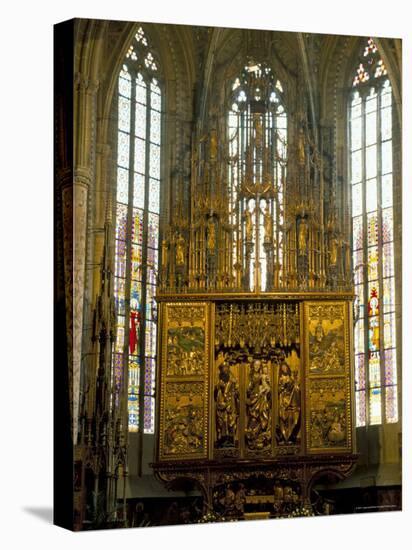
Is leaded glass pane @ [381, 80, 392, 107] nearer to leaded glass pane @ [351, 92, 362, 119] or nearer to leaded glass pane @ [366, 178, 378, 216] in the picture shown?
leaded glass pane @ [351, 92, 362, 119]

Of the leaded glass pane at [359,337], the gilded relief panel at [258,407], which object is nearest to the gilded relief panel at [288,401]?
the gilded relief panel at [258,407]

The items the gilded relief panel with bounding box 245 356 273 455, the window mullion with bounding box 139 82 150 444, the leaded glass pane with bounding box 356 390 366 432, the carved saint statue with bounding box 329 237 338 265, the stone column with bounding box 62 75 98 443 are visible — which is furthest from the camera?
the leaded glass pane with bounding box 356 390 366 432

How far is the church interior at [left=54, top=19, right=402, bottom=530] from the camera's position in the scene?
750 inches

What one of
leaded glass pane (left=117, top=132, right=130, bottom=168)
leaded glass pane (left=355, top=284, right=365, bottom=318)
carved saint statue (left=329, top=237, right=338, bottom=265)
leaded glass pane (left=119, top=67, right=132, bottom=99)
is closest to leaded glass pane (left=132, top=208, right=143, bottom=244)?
leaded glass pane (left=117, top=132, right=130, bottom=168)

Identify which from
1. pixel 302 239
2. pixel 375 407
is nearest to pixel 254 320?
pixel 302 239

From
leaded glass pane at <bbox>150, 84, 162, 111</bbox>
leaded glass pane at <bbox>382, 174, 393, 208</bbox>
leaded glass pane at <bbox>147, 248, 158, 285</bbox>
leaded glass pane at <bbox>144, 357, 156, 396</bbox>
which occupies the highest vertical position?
leaded glass pane at <bbox>150, 84, 162, 111</bbox>

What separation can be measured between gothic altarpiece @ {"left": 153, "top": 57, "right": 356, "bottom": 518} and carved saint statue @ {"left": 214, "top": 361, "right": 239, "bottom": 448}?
0.5 inches

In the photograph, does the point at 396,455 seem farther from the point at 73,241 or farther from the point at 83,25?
the point at 83,25

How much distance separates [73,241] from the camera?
18750 mm

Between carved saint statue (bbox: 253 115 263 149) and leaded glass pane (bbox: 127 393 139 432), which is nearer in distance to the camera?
leaded glass pane (bbox: 127 393 139 432)

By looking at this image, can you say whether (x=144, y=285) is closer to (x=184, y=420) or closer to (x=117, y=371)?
(x=117, y=371)

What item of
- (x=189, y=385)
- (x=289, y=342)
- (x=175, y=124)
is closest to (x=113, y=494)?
(x=189, y=385)

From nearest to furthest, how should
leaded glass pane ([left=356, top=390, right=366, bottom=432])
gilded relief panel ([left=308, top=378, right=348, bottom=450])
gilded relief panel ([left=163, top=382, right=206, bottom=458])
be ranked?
gilded relief panel ([left=163, top=382, right=206, bottom=458])
gilded relief panel ([left=308, top=378, right=348, bottom=450])
leaded glass pane ([left=356, top=390, right=366, bottom=432])

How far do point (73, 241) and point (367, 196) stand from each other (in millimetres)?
4522
